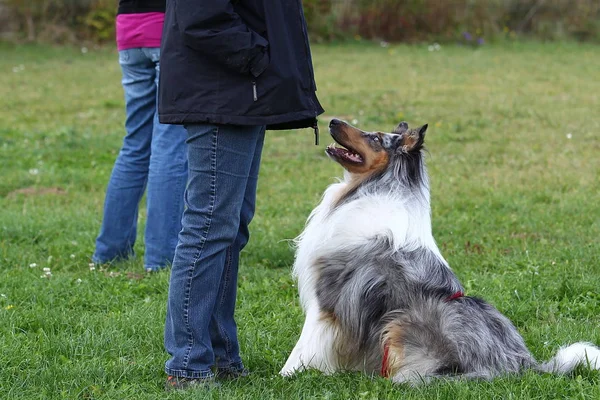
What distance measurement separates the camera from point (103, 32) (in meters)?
20.7

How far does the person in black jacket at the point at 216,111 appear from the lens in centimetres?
327

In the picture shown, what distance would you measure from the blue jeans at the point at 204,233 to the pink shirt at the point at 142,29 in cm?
198

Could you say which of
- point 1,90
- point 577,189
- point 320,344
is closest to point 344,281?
point 320,344

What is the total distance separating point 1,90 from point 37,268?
9.48 m

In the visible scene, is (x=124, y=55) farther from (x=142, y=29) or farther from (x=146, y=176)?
(x=146, y=176)

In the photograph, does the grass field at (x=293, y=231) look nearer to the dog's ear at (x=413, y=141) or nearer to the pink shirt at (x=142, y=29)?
the dog's ear at (x=413, y=141)

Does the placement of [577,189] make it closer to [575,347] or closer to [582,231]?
[582,231]

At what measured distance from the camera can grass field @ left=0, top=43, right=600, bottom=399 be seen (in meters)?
3.89

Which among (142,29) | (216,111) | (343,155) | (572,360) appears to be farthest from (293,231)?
(216,111)

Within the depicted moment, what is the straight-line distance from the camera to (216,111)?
336cm

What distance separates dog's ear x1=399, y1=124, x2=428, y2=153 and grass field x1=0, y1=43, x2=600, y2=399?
111cm

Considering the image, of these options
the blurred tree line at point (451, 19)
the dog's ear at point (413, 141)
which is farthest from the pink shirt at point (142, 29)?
the blurred tree line at point (451, 19)

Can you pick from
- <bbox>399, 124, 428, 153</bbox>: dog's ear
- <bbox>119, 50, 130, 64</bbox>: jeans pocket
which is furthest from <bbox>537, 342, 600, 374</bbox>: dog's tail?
<bbox>119, 50, 130, 64</bbox>: jeans pocket

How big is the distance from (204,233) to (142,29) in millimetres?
2326
